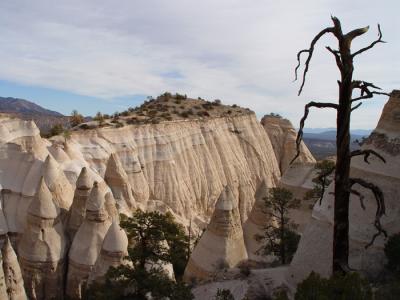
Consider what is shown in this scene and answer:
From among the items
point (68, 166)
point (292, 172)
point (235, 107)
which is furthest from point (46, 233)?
point (235, 107)

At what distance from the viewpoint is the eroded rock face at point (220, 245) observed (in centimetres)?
1755

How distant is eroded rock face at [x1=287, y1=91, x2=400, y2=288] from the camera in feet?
34.1

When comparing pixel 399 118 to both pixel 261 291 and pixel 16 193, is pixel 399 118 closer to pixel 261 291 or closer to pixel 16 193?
pixel 261 291

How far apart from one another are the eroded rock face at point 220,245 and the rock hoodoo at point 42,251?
536cm

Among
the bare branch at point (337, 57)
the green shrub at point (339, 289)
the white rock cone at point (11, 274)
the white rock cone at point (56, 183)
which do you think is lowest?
the white rock cone at point (11, 274)

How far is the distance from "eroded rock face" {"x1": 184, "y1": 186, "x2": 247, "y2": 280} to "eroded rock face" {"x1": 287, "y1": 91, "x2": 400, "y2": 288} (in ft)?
19.6

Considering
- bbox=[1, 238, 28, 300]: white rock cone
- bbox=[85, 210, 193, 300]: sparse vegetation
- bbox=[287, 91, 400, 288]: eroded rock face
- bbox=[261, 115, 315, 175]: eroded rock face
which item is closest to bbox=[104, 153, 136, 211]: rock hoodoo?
bbox=[1, 238, 28, 300]: white rock cone

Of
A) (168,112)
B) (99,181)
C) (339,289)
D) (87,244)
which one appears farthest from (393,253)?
(168,112)

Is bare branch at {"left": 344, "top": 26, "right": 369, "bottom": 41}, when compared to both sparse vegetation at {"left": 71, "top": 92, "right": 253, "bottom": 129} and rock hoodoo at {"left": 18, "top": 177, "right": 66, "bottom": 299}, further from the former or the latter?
sparse vegetation at {"left": 71, "top": 92, "right": 253, "bottom": 129}

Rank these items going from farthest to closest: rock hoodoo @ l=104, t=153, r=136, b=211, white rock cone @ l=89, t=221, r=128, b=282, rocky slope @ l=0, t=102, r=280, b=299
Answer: rock hoodoo @ l=104, t=153, r=136, b=211 → rocky slope @ l=0, t=102, r=280, b=299 → white rock cone @ l=89, t=221, r=128, b=282

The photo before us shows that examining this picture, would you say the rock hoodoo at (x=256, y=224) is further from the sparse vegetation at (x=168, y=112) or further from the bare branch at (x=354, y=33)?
the bare branch at (x=354, y=33)

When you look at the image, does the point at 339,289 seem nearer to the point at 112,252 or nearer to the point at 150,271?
the point at 150,271

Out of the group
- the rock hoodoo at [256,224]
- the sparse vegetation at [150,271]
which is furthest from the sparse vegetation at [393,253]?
the rock hoodoo at [256,224]

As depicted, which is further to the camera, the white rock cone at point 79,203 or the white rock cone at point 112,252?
the white rock cone at point 79,203
